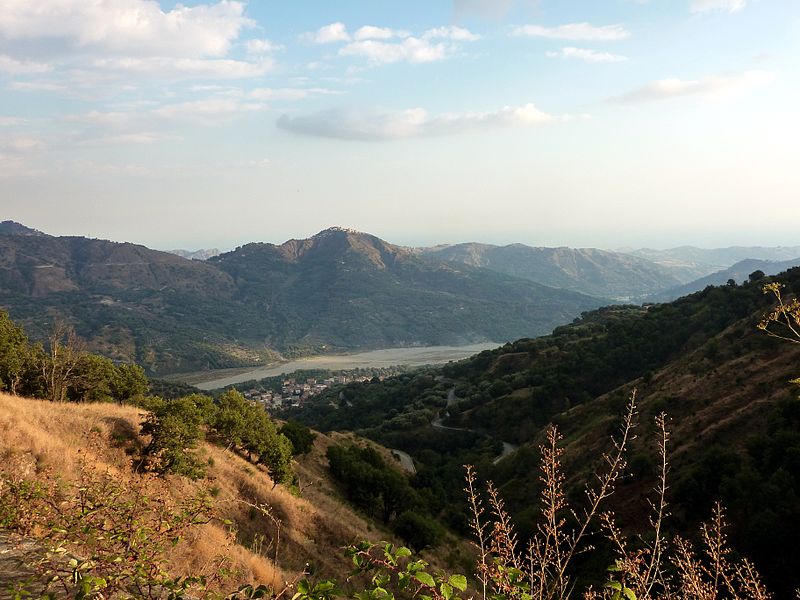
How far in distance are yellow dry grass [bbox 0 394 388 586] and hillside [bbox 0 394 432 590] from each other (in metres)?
0.05

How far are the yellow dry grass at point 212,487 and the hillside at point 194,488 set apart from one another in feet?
0.16

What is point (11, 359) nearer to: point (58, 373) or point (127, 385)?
point (58, 373)

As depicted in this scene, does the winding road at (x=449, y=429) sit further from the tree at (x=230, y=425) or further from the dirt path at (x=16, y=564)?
the dirt path at (x=16, y=564)

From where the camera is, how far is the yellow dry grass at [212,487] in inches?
601

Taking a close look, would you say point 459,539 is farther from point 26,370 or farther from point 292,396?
point 292,396

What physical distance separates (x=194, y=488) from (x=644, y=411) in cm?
5978

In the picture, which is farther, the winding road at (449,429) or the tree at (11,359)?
the winding road at (449,429)

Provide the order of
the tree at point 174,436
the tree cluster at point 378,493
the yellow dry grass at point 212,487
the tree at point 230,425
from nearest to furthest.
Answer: the yellow dry grass at point 212,487 < the tree at point 174,436 < the tree at point 230,425 < the tree cluster at point 378,493

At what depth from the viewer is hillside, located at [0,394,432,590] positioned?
11.7 metres

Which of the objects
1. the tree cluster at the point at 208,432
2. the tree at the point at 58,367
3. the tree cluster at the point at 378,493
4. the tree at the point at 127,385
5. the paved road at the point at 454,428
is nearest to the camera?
the tree cluster at the point at 208,432

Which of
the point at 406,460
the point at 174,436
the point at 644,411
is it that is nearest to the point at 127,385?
the point at 174,436

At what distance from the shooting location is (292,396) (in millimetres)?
187375

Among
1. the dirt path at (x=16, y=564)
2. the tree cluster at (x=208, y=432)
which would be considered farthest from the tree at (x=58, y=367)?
the dirt path at (x=16, y=564)

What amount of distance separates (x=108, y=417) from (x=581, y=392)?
91.6 meters
